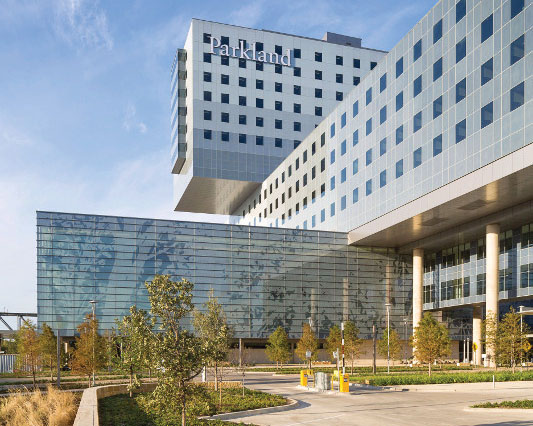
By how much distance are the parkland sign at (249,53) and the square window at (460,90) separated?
4842 cm

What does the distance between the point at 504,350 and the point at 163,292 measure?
125ft

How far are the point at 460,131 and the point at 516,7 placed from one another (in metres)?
10.2

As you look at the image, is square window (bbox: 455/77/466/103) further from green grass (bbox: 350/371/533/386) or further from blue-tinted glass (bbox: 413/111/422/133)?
green grass (bbox: 350/371/533/386)

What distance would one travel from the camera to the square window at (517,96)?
39156 mm

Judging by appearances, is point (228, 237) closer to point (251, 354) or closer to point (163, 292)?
point (251, 354)

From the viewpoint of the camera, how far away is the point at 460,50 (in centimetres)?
4609

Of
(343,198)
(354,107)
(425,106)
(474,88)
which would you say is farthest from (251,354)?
(474,88)

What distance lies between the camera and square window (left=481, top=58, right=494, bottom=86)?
139 ft

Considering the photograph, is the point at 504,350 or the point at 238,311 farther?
the point at 238,311

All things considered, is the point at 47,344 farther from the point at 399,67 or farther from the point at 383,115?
the point at 399,67

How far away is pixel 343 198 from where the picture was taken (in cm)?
6719

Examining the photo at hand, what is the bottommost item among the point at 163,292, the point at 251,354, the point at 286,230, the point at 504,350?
the point at 251,354

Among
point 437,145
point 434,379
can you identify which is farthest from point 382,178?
point 434,379

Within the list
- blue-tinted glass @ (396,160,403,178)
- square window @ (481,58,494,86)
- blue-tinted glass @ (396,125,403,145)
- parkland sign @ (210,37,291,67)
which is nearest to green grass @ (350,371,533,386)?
square window @ (481,58,494,86)
